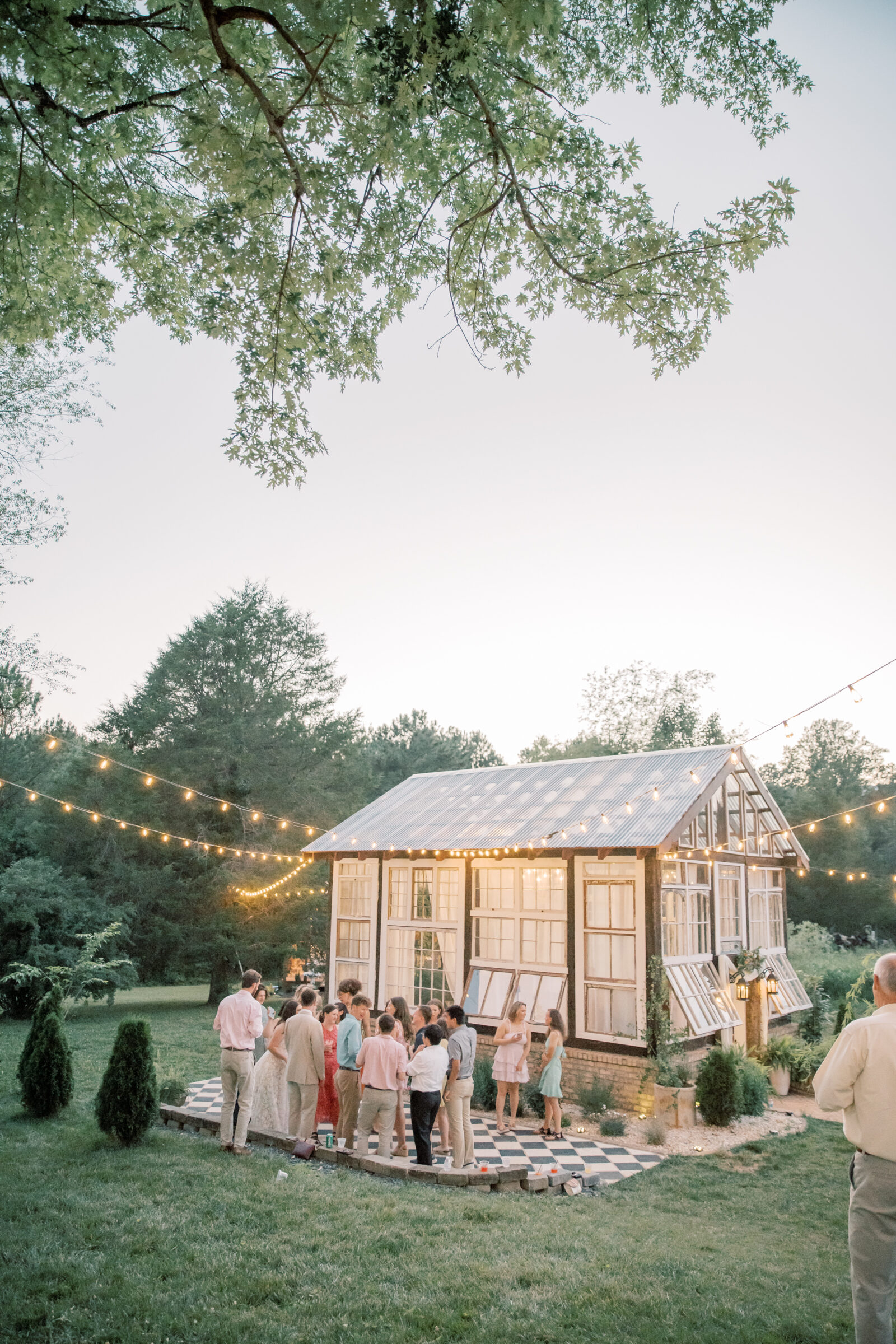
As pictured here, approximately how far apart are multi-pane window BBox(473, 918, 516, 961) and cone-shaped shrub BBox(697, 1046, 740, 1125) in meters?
3.66

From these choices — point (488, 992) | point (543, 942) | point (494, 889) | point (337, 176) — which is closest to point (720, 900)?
point (543, 942)

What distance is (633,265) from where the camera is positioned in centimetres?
527

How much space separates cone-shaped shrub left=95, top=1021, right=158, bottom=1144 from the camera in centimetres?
725

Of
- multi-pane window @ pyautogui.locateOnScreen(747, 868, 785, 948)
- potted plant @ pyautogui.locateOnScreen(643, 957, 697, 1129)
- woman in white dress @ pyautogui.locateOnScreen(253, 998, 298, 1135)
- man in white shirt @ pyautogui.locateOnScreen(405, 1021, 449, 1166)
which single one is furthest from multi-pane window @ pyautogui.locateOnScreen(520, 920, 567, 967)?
woman in white dress @ pyautogui.locateOnScreen(253, 998, 298, 1135)

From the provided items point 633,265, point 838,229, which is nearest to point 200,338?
point 633,265

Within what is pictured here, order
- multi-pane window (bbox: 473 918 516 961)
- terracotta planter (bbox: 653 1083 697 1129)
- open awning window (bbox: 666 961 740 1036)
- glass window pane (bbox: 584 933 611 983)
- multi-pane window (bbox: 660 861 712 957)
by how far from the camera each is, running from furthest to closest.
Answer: multi-pane window (bbox: 473 918 516 961) < multi-pane window (bbox: 660 861 712 957) < glass window pane (bbox: 584 933 611 983) < open awning window (bbox: 666 961 740 1036) < terracotta planter (bbox: 653 1083 697 1129)

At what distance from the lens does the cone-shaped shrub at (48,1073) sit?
8594 millimetres

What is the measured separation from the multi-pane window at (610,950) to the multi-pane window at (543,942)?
1.62 feet

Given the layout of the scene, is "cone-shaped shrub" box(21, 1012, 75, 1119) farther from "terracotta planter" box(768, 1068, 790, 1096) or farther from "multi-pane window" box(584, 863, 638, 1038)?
"terracotta planter" box(768, 1068, 790, 1096)

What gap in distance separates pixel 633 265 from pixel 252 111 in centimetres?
264

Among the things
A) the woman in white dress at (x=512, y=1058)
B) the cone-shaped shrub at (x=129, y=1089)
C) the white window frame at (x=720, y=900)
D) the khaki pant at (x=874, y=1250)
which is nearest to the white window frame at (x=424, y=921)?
the woman in white dress at (x=512, y=1058)

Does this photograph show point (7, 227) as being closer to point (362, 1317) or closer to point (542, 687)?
point (362, 1317)

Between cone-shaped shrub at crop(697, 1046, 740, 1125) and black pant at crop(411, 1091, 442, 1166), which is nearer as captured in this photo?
black pant at crop(411, 1091, 442, 1166)

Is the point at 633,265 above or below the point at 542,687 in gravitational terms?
below
